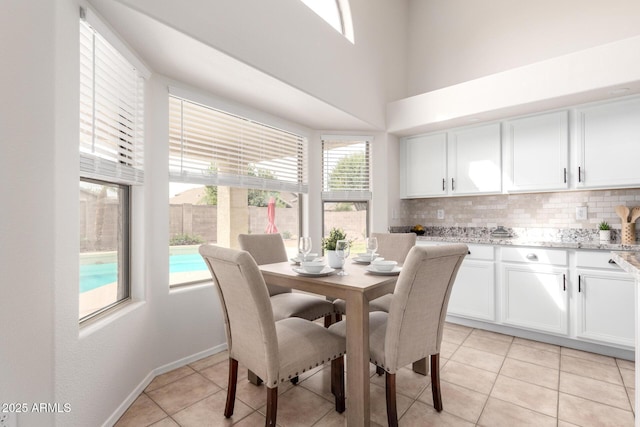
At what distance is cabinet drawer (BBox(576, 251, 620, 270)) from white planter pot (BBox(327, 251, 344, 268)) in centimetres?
223

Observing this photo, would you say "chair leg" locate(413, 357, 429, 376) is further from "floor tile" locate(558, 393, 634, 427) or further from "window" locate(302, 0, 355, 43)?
"window" locate(302, 0, 355, 43)

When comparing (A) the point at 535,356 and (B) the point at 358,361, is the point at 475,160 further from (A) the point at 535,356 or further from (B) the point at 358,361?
(B) the point at 358,361

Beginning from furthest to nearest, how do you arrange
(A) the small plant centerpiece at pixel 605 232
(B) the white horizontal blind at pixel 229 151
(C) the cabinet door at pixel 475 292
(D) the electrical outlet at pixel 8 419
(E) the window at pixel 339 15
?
(E) the window at pixel 339 15
(C) the cabinet door at pixel 475 292
(A) the small plant centerpiece at pixel 605 232
(B) the white horizontal blind at pixel 229 151
(D) the electrical outlet at pixel 8 419

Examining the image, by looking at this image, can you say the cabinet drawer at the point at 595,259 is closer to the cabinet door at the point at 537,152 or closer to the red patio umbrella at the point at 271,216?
the cabinet door at the point at 537,152

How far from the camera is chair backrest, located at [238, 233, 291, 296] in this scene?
2.66 m

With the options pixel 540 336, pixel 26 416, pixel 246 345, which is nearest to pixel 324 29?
pixel 246 345

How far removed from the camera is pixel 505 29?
3.70 m

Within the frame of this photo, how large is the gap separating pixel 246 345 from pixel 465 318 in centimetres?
269

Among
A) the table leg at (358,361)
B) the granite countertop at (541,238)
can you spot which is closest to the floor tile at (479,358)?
the granite countertop at (541,238)

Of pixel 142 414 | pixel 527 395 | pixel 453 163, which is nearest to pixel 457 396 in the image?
pixel 527 395

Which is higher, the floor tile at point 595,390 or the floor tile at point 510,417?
the floor tile at point 510,417

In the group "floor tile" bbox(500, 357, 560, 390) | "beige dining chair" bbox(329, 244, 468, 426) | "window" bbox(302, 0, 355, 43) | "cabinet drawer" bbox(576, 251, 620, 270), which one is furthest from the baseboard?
"window" bbox(302, 0, 355, 43)

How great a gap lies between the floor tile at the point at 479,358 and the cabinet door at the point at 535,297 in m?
0.62

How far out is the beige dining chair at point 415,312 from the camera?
1.57m
